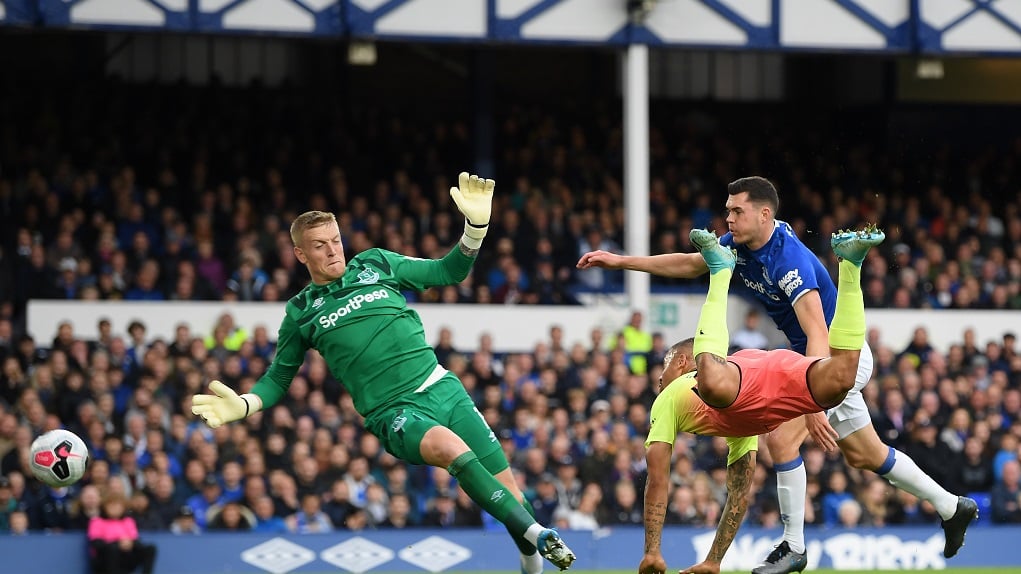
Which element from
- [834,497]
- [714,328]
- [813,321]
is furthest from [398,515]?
[714,328]

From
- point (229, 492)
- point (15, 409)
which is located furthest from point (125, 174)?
point (229, 492)

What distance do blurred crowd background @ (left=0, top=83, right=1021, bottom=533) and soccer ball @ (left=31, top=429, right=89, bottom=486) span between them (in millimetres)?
3792

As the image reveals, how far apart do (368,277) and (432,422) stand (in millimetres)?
1037

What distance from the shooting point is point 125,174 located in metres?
21.2

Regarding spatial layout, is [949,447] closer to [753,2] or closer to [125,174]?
A: [753,2]

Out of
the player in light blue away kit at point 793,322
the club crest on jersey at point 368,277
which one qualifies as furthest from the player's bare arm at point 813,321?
the club crest on jersey at point 368,277

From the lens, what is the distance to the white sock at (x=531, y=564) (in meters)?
10.1

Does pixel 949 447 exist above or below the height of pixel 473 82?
below

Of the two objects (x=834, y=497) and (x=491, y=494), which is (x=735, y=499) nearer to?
(x=491, y=494)

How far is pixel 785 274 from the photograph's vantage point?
9.95 meters

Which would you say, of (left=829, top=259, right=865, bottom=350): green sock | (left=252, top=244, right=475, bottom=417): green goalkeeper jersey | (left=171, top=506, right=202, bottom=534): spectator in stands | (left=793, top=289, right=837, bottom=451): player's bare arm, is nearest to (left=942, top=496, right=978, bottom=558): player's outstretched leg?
(left=793, top=289, right=837, bottom=451): player's bare arm

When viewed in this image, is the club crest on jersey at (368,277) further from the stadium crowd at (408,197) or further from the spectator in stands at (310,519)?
the stadium crowd at (408,197)

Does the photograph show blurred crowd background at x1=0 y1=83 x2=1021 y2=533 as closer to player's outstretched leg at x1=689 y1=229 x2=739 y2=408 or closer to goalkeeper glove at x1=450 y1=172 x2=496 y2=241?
goalkeeper glove at x1=450 y1=172 x2=496 y2=241

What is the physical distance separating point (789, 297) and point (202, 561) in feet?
24.3
